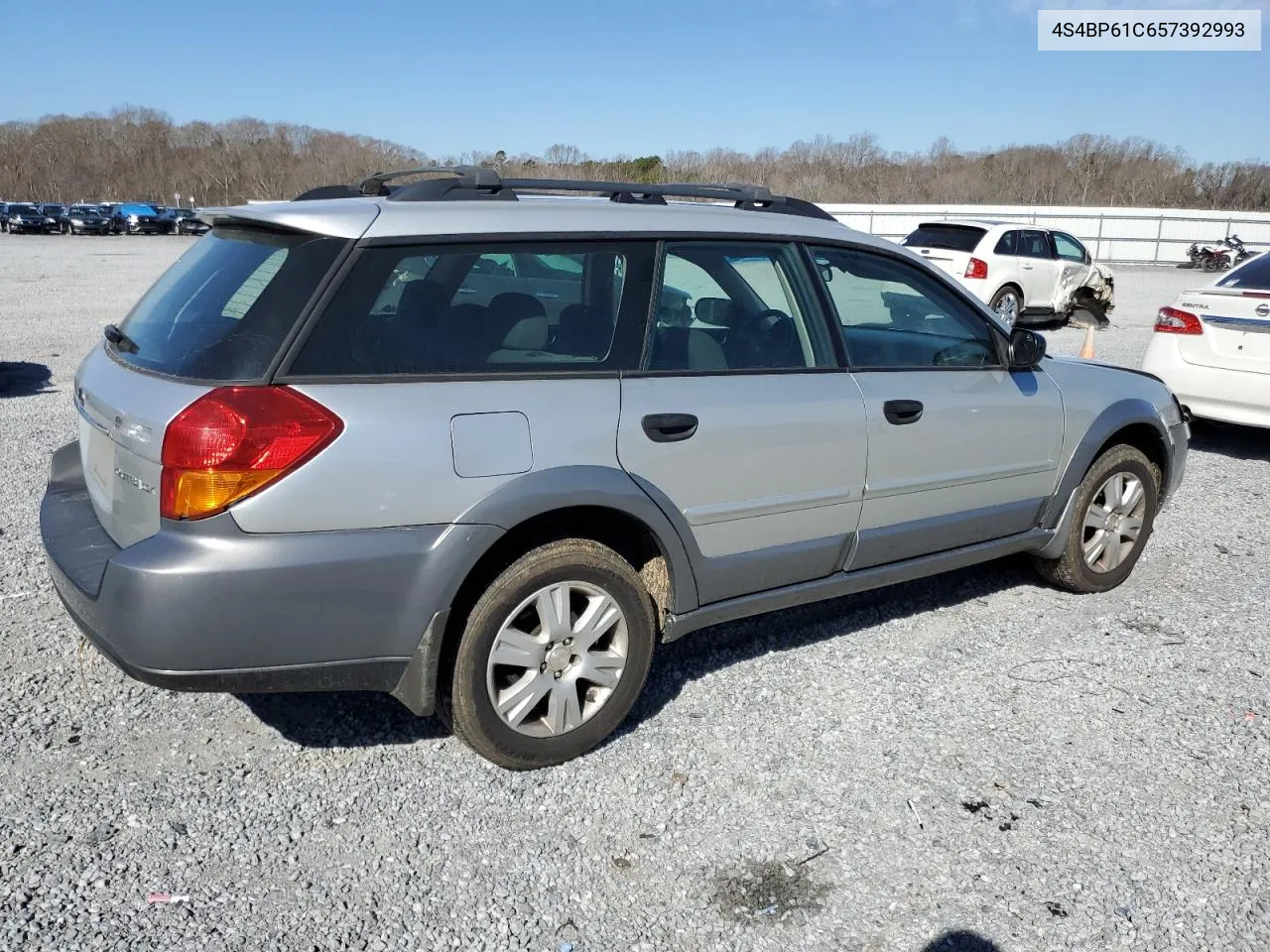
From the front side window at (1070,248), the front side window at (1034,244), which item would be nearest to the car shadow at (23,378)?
the front side window at (1034,244)

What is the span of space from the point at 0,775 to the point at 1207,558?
5.66m

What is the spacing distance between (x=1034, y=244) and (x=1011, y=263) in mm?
928

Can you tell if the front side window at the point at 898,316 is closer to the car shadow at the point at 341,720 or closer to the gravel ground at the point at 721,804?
the gravel ground at the point at 721,804

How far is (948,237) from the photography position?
53.8 ft

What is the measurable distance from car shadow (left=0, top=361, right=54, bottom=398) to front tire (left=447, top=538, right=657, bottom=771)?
7.89 meters

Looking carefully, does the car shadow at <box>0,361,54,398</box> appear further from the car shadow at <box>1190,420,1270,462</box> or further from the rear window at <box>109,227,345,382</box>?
the car shadow at <box>1190,420,1270,462</box>

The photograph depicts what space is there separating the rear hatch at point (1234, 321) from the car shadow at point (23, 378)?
981cm

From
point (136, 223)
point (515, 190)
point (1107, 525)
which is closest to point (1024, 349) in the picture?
point (1107, 525)

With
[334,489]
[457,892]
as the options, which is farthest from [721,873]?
[334,489]

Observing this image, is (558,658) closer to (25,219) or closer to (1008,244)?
(1008,244)

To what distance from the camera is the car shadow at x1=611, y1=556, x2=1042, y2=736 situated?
4109 mm

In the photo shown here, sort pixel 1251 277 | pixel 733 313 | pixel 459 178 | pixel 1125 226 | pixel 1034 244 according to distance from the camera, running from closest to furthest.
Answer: pixel 459 178
pixel 733 313
pixel 1251 277
pixel 1034 244
pixel 1125 226

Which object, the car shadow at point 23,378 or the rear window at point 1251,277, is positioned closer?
the rear window at point 1251,277

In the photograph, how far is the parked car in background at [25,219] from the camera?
4528cm
